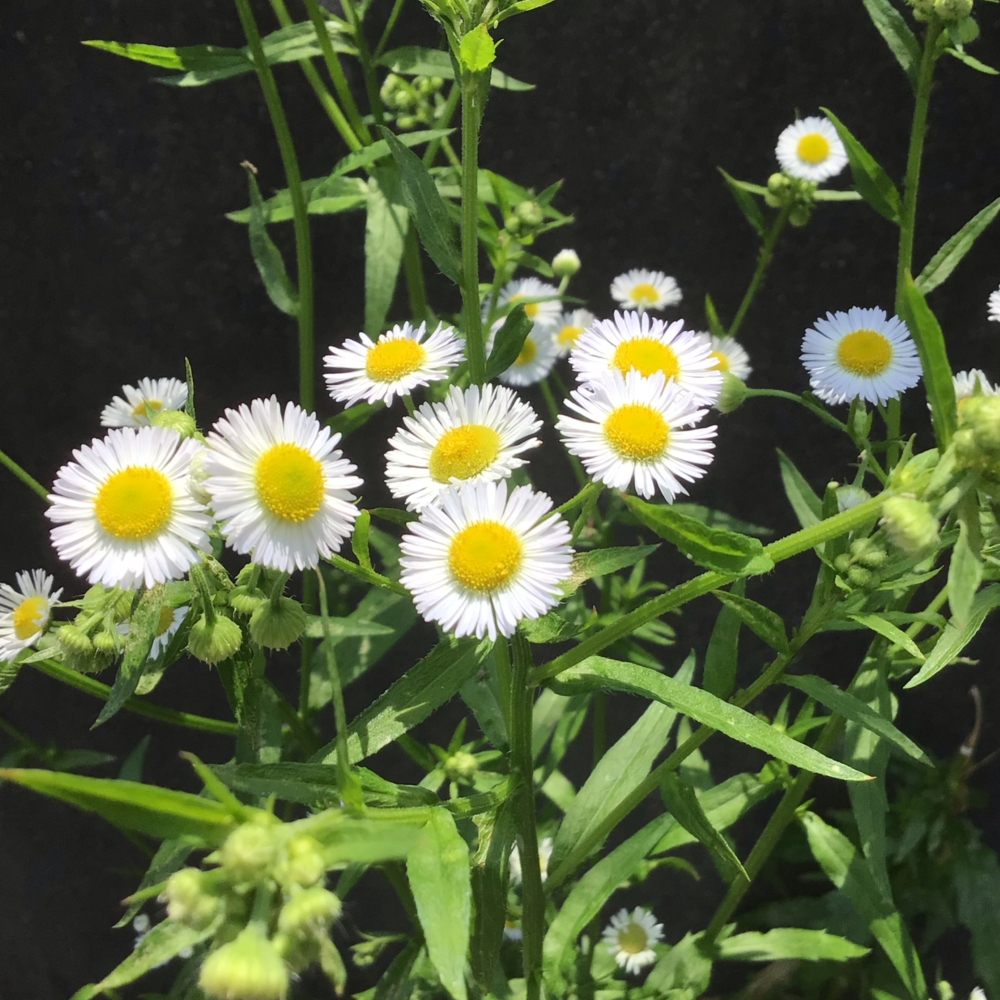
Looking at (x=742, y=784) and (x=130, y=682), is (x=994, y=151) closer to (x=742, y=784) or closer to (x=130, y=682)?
(x=742, y=784)

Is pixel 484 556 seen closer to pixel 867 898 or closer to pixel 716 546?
pixel 716 546

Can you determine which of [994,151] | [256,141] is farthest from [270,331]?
[994,151]

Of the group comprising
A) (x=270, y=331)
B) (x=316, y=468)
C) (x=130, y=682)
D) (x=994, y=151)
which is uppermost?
(x=994, y=151)

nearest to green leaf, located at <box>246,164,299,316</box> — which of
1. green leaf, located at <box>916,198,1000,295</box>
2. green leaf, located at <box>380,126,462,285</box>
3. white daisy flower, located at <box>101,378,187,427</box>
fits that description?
white daisy flower, located at <box>101,378,187,427</box>

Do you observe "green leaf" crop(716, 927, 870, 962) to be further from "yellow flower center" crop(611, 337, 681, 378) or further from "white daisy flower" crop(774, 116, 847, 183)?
"white daisy flower" crop(774, 116, 847, 183)

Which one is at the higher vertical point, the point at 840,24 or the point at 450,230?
the point at 840,24

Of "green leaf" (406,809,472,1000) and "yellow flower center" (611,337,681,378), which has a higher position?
"yellow flower center" (611,337,681,378)
